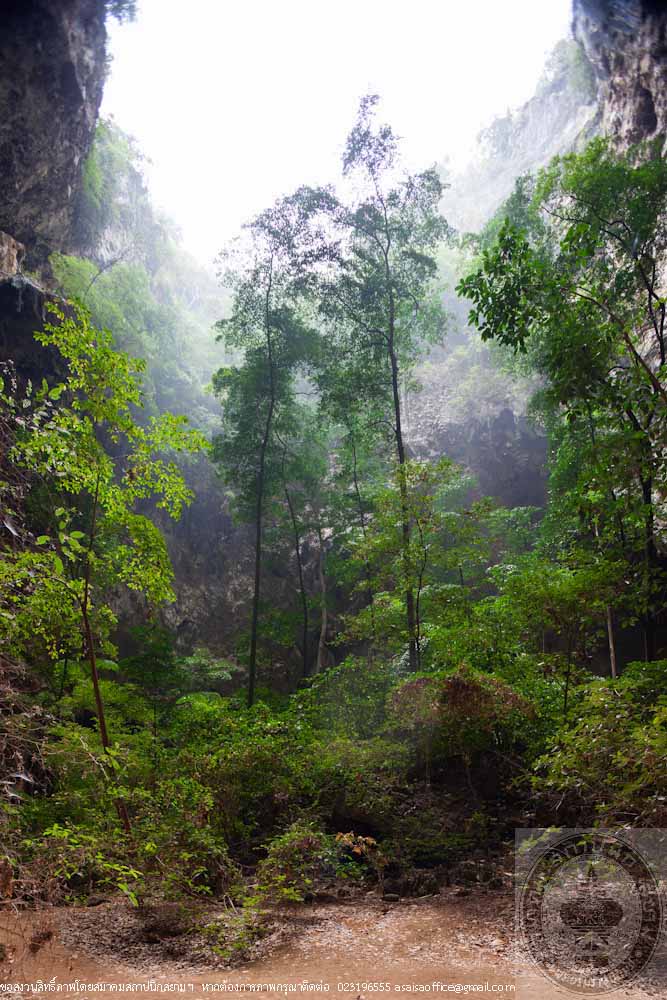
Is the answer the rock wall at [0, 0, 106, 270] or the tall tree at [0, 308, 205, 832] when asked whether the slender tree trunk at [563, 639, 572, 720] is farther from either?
the rock wall at [0, 0, 106, 270]

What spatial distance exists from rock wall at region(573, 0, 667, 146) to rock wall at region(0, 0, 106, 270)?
11.7 metres

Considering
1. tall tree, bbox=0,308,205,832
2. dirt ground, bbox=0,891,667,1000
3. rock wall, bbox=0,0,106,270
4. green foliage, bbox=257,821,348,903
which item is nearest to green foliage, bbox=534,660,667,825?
dirt ground, bbox=0,891,667,1000

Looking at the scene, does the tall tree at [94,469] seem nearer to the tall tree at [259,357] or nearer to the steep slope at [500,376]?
the tall tree at [259,357]

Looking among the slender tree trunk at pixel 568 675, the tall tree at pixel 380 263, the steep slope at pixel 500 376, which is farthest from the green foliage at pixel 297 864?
the steep slope at pixel 500 376

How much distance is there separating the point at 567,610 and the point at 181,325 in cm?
2625

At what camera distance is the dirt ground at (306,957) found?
3377 millimetres

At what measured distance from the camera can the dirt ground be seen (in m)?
3.38

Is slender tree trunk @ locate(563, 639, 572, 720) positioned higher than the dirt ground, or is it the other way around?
slender tree trunk @ locate(563, 639, 572, 720)

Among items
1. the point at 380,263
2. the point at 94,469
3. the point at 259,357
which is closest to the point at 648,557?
the point at 94,469

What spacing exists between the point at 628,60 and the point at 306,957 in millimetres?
→ 16651

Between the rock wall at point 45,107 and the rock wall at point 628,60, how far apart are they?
11745 mm

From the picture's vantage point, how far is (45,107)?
1293 cm

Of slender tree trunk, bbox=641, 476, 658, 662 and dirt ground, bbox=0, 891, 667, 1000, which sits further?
slender tree trunk, bbox=641, 476, 658, 662

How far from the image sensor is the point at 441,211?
4269cm
